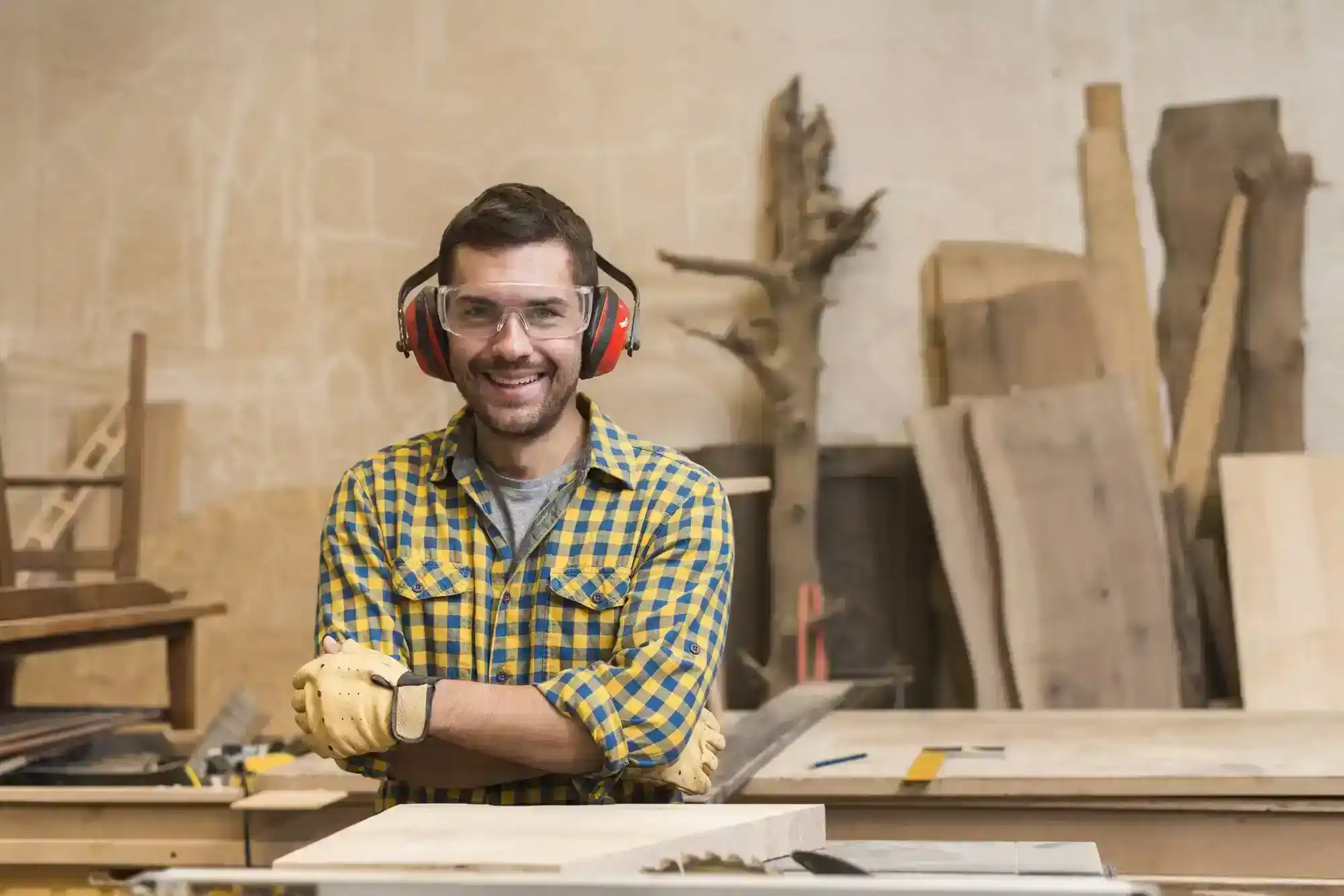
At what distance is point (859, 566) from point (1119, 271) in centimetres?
105

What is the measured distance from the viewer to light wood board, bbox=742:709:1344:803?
2.46 metres

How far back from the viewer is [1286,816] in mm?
2447

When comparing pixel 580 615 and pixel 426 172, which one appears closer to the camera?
pixel 580 615

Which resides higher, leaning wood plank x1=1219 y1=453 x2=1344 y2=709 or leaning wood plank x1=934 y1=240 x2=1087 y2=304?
leaning wood plank x1=934 y1=240 x2=1087 y2=304

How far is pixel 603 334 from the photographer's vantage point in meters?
1.83

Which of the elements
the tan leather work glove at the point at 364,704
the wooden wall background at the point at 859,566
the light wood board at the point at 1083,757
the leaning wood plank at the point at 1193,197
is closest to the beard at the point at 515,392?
the tan leather work glove at the point at 364,704

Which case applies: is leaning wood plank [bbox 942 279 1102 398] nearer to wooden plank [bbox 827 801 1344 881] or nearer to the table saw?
wooden plank [bbox 827 801 1344 881]

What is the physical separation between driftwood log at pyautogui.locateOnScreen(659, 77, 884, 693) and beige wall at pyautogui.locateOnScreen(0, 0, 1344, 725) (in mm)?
116

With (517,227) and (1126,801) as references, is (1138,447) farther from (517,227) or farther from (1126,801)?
(517,227)

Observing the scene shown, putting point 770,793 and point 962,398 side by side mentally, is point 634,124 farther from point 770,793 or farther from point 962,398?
point 770,793

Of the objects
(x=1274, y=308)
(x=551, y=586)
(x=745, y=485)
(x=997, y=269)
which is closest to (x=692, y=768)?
(x=551, y=586)

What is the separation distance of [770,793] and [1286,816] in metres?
0.92

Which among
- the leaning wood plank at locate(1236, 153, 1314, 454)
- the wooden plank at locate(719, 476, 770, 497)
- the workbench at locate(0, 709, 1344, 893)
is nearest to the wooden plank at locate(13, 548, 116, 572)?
the workbench at locate(0, 709, 1344, 893)

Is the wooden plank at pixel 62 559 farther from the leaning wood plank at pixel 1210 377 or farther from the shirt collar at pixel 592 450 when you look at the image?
the leaning wood plank at pixel 1210 377
